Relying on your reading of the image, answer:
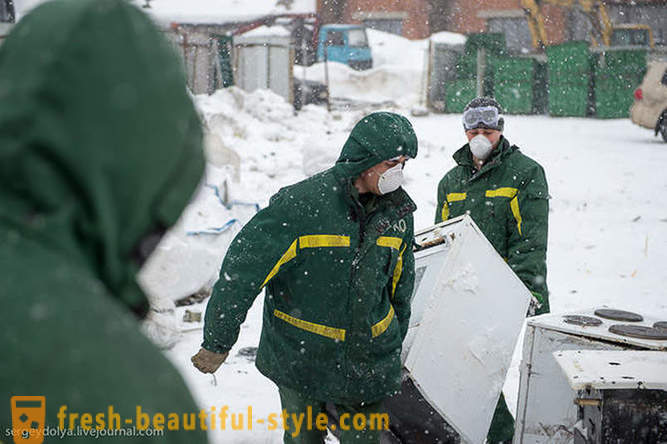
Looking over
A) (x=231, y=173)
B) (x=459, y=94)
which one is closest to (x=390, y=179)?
(x=231, y=173)

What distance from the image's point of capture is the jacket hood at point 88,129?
74 cm

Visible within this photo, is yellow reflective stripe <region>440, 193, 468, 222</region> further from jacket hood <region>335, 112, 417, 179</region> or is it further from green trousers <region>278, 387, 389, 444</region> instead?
green trousers <region>278, 387, 389, 444</region>

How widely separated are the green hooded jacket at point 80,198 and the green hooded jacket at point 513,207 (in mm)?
3078

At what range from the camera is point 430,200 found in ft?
29.7

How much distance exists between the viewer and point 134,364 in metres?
0.76

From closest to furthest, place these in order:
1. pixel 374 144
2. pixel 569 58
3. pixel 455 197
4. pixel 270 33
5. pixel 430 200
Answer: pixel 374 144, pixel 455 197, pixel 430 200, pixel 569 58, pixel 270 33

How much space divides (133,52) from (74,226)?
22cm

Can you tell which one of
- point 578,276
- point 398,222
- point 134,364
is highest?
point 134,364

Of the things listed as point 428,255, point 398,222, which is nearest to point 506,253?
point 428,255

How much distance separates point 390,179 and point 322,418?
1.00 m

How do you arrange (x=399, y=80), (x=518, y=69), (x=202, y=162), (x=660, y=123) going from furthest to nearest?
(x=399, y=80) < (x=518, y=69) < (x=660, y=123) < (x=202, y=162)

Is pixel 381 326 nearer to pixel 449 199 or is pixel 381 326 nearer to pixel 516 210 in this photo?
pixel 516 210

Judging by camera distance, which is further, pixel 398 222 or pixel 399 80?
pixel 399 80

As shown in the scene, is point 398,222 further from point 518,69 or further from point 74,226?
point 518,69
